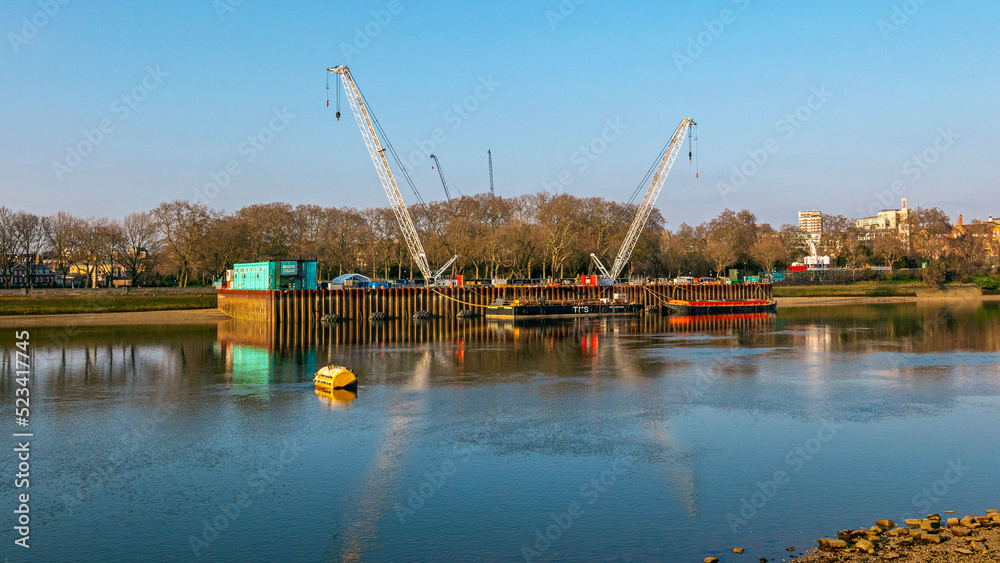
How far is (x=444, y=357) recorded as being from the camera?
165 ft

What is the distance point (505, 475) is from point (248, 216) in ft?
365

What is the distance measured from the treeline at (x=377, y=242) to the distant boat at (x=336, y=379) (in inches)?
2923

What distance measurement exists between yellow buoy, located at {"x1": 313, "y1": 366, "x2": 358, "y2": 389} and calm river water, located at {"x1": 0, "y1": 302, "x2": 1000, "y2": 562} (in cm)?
115

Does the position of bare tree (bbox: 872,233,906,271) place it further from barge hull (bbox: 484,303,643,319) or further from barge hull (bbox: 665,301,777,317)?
barge hull (bbox: 484,303,643,319)

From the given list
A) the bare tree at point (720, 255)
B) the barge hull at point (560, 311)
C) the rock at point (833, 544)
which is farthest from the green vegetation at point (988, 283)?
the rock at point (833, 544)

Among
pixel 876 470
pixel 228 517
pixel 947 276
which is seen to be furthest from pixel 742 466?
pixel 947 276

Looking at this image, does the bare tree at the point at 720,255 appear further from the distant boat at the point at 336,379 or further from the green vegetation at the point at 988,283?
the distant boat at the point at 336,379

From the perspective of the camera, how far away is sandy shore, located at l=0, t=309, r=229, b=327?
82.6 metres

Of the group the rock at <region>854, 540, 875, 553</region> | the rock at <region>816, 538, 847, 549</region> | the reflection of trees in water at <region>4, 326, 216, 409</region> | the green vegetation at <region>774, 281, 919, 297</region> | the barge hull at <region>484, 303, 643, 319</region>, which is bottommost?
the rock at <region>816, 538, 847, 549</region>

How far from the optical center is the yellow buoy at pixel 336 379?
119 feet

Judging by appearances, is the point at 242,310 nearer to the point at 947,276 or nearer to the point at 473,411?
the point at 473,411

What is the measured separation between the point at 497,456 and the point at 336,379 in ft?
47.5

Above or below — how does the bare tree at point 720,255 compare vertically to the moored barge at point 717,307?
above

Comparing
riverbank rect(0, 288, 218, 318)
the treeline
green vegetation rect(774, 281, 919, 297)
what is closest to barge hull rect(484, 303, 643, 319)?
the treeline
